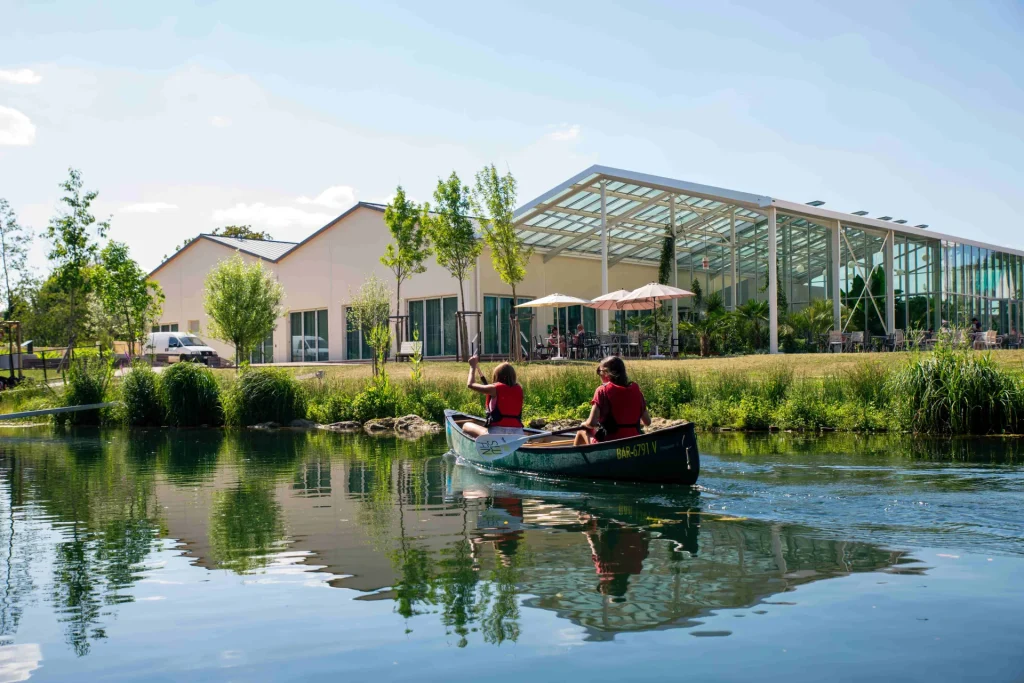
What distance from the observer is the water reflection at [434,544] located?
5641mm

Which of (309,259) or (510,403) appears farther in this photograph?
(309,259)

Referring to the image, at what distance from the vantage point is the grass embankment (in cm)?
1543

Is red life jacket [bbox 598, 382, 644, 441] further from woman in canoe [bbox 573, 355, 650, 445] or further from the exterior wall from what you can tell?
the exterior wall

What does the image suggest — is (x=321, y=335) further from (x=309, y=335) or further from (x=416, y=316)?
(x=416, y=316)

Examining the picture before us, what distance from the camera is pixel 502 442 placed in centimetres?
1191

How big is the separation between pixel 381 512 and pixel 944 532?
16.5 feet

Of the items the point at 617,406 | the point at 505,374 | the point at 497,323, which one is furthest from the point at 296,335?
the point at 617,406

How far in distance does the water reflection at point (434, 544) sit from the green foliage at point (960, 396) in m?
3.02

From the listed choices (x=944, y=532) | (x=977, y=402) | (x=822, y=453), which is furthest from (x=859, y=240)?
(x=944, y=532)

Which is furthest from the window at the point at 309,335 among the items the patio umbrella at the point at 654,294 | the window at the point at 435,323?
the patio umbrella at the point at 654,294

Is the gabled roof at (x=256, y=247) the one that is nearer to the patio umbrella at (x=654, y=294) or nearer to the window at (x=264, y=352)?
the window at (x=264, y=352)

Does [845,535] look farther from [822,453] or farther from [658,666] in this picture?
[822,453]

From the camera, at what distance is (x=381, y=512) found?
30.5 feet

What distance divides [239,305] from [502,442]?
24.9m
